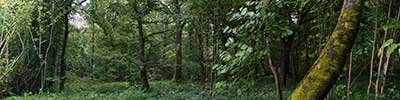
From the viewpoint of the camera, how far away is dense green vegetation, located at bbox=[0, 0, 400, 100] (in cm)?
293

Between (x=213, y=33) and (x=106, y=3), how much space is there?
463 centimetres

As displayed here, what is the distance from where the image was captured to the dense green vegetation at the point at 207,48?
2928 millimetres

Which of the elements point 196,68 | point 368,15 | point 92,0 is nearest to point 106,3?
point 92,0

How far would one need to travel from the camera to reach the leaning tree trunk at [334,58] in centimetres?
243

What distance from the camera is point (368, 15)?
11.4 feet

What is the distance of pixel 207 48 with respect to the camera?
11.9m

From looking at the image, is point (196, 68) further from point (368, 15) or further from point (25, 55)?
point (368, 15)

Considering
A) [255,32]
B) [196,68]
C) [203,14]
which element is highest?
[203,14]

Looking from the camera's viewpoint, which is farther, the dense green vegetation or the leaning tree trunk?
the dense green vegetation

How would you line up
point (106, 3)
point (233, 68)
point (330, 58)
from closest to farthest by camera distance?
point (330, 58)
point (233, 68)
point (106, 3)

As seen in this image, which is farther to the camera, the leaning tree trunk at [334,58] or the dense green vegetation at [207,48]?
the dense green vegetation at [207,48]

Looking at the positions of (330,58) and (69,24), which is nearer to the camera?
(330,58)

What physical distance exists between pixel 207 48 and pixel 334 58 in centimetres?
946

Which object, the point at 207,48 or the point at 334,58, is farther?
the point at 207,48
